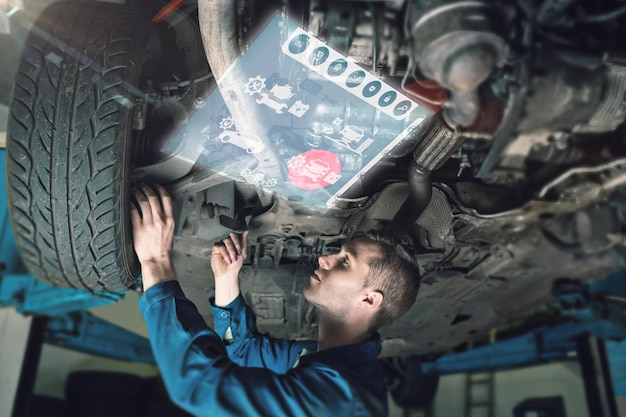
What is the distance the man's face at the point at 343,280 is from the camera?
155 cm

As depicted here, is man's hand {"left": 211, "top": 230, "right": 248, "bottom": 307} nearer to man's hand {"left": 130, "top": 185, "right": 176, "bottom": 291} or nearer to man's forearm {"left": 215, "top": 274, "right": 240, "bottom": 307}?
man's forearm {"left": 215, "top": 274, "right": 240, "bottom": 307}

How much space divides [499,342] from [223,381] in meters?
2.83

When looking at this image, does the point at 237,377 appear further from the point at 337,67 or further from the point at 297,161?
the point at 337,67

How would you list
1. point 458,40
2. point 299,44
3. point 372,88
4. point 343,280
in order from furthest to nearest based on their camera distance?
point 343,280 → point 372,88 → point 299,44 → point 458,40

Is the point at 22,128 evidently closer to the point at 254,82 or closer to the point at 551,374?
the point at 254,82

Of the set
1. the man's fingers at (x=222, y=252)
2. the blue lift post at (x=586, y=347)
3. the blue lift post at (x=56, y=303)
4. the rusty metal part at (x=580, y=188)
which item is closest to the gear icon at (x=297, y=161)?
the man's fingers at (x=222, y=252)

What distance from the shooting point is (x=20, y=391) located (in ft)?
9.86

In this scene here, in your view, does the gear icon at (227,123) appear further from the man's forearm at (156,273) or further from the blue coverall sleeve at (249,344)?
the blue coverall sleeve at (249,344)

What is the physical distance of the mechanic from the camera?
120 centimetres

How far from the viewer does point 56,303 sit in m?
2.76

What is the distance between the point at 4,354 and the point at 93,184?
240 cm

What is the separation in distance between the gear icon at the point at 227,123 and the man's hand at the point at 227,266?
1.30ft

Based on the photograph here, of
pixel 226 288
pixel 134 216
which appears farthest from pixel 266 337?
pixel 134 216

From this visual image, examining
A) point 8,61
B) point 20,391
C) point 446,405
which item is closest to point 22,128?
point 8,61
